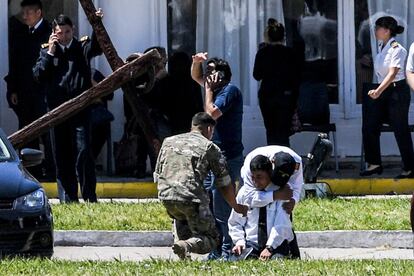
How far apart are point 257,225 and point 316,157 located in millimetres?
4726

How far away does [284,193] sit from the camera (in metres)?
11.7

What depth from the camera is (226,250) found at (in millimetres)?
12797

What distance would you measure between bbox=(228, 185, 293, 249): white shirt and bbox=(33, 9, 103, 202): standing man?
174 inches

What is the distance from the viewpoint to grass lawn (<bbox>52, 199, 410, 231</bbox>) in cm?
1427

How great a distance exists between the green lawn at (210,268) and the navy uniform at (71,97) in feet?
15.9

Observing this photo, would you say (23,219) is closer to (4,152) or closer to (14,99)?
(4,152)

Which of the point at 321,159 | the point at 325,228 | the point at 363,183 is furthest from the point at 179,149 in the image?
the point at 363,183

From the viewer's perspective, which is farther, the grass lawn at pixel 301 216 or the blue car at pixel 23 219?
the grass lawn at pixel 301 216

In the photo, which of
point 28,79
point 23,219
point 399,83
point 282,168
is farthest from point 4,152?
point 399,83

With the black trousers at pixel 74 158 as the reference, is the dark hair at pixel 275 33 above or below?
above

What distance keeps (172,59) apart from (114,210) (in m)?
4.20

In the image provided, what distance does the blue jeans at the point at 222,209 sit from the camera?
501 inches

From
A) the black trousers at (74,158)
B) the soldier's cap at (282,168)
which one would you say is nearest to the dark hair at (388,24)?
the black trousers at (74,158)

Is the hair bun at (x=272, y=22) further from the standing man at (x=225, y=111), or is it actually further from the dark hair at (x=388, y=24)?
the standing man at (x=225, y=111)
